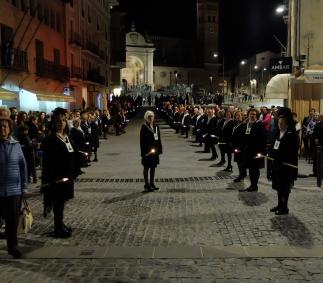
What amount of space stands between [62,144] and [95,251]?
1768 millimetres

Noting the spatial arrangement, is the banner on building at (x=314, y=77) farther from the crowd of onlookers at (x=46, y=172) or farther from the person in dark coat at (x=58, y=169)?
the person in dark coat at (x=58, y=169)

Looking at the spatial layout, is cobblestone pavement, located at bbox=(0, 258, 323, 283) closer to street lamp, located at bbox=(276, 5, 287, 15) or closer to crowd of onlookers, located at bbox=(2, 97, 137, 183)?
crowd of onlookers, located at bbox=(2, 97, 137, 183)

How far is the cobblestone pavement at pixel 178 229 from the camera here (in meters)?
5.90

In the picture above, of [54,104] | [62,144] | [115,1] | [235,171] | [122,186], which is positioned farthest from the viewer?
[115,1]

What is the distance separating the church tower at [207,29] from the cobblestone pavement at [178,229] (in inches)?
4246

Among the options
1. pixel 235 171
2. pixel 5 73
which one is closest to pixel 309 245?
pixel 235 171

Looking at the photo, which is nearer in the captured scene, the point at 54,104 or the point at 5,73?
the point at 5,73

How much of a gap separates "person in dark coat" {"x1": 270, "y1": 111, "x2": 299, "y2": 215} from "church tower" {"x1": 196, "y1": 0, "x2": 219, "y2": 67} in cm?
11144

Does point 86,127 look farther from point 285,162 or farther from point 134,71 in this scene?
point 134,71

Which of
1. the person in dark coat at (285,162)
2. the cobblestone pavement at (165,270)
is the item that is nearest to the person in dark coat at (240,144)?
the person in dark coat at (285,162)

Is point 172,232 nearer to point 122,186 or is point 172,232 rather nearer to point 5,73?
point 122,186

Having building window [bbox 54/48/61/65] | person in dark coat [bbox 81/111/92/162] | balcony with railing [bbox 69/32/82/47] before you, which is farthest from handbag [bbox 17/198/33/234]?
balcony with railing [bbox 69/32/82/47]

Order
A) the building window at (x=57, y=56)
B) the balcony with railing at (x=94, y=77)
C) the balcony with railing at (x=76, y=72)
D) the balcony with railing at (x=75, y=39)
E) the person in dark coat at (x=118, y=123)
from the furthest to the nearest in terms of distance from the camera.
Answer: the balcony with railing at (x=94, y=77), the balcony with railing at (x=76, y=72), the balcony with railing at (x=75, y=39), the building window at (x=57, y=56), the person in dark coat at (x=118, y=123)

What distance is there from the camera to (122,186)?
1233 cm
